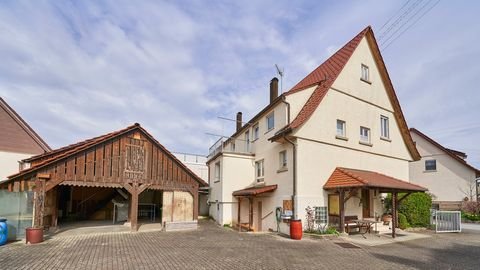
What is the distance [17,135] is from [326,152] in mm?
22326

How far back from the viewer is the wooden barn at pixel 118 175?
14.0 metres

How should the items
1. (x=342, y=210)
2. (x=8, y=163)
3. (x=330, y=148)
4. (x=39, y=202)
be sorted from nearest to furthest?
(x=39, y=202)
(x=342, y=210)
(x=330, y=148)
(x=8, y=163)

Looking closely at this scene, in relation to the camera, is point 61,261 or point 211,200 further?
point 211,200

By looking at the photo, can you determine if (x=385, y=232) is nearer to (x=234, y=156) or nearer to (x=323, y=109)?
(x=323, y=109)

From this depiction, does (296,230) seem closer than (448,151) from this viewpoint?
Yes

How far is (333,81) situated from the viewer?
17.6 m

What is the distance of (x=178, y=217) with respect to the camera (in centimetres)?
1819

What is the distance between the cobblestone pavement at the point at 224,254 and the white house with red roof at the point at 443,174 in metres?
14.1

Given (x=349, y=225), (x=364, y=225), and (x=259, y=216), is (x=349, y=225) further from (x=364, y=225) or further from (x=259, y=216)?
(x=259, y=216)

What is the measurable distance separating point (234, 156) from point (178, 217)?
5878 mm

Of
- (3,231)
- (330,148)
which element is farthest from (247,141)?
(3,231)

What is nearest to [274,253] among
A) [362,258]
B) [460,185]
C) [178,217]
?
[362,258]

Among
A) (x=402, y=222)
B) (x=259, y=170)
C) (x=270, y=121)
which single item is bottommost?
(x=402, y=222)

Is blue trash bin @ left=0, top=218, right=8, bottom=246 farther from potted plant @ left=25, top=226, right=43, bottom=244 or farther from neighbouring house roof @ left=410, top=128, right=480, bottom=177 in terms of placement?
neighbouring house roof @ left=410, top=128, right=480, bottom=177
